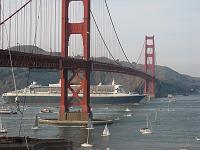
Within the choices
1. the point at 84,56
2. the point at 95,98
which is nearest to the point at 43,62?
the point at 84,56

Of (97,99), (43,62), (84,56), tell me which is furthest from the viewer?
(97,99)

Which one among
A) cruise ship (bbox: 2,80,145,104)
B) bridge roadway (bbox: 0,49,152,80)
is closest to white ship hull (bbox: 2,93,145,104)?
cruise ship (bbox: 2,80,145,104)

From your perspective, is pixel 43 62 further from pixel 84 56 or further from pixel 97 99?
pixel 97 99

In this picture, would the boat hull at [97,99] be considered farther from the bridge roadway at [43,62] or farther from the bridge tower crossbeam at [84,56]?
the bridge tower crossbeam at [84,56]

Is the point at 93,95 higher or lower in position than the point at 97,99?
higher

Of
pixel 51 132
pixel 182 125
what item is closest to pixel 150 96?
pixel 182 125

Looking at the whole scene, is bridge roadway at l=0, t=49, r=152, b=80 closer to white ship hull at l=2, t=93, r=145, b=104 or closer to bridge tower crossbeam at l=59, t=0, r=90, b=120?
bridge tower crossbeam at l=59, t=0, r=90, b=120

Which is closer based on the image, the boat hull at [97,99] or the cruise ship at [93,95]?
the boat hull at [97,99]

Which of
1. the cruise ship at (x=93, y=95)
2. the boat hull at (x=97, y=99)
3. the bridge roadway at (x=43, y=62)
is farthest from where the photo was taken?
the cruise ship at (x=93, y=95)

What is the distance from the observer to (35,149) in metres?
31.5

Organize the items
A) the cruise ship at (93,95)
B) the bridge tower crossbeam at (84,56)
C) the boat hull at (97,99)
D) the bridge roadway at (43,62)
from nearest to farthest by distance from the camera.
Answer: the bridge roadway at (43,62) → the bridge tower crossbeam at (84,56) → the boat hull at (97,99) → the cruise ship at (93,95)

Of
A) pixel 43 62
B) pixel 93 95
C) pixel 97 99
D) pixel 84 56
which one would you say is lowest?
pixel 97 99

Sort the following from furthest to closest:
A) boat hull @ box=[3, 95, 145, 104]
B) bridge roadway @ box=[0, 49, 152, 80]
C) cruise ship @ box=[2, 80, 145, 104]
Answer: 1. cruise ship @ box=[2, 80, 145, 104]
2. boat hull @ box=[3, 95, 145, 104]
3. bridge roadway @ box=[0, 49, 152, 80]

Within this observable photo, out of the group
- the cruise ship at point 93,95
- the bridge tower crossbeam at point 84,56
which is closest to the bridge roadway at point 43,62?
the bridge tower crossbeam at point 84,56
